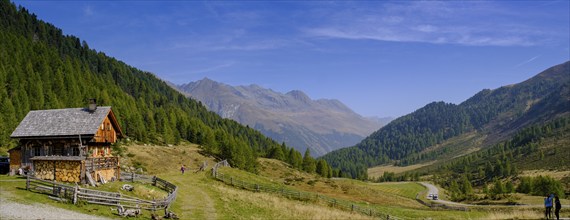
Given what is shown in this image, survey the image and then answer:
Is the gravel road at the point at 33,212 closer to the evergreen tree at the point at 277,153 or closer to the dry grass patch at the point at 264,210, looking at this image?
the dry grass patch at the point at 264,210

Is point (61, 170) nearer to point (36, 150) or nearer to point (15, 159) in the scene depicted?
point (36, 150)

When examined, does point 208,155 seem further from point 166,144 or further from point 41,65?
point 41,65

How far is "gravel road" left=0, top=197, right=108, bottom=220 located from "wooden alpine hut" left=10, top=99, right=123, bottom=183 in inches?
576

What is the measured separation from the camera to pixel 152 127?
450 feet

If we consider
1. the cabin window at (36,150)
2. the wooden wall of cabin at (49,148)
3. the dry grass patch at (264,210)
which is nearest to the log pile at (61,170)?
the wooden wall of cabin at (49,148)

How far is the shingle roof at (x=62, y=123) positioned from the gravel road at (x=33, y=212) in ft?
55.1

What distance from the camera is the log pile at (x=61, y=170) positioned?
153 ft

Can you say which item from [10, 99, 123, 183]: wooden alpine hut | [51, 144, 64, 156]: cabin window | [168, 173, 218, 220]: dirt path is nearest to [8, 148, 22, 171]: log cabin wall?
[10, 99, 123, 183]: wooden alpine hut

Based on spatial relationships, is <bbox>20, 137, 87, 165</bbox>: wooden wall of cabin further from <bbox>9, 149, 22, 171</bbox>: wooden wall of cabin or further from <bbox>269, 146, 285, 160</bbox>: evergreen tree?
<bbox>269, 146, 285, 160</bbox>: evergreen tree

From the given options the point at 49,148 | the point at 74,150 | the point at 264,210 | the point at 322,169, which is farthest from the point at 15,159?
the point at 322,169

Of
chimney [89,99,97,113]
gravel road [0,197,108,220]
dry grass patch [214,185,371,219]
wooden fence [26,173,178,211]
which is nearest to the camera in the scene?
gravel road [0,197,108,220]

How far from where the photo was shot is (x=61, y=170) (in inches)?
1868

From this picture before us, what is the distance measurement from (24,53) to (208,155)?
284ft

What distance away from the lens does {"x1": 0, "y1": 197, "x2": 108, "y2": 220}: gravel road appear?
28003mm
